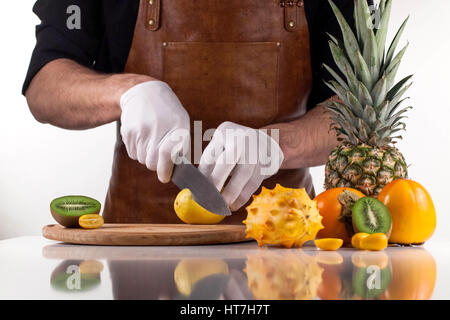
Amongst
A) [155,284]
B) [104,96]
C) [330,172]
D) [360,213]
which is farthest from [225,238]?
[104,96]

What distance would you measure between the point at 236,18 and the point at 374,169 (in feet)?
2.40

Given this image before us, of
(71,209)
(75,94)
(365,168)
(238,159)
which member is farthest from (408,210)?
(75,94)

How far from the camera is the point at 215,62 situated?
183 cm

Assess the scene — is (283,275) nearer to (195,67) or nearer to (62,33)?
(195,67)

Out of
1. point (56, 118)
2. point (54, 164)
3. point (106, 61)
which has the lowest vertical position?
point (54, 164)

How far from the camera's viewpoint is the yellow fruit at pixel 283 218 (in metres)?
1.04

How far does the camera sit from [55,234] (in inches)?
49.2

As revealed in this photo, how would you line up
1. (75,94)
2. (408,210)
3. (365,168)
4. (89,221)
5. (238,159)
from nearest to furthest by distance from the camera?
1. (408,210)
2. (89,221)
3. (365,168)
4. (238,159)
5. (75,94)

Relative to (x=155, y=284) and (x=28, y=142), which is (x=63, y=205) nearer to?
(x=155, y=284)

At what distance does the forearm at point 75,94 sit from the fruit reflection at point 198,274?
0.80m

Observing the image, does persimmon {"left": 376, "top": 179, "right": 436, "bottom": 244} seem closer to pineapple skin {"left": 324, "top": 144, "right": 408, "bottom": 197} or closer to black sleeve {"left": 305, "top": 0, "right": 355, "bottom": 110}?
pineapple skin {"left": 324, "top": 144, "right": 408, "bottom": 197}

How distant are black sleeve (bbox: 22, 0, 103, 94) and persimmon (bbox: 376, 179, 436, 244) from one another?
1.16 meters

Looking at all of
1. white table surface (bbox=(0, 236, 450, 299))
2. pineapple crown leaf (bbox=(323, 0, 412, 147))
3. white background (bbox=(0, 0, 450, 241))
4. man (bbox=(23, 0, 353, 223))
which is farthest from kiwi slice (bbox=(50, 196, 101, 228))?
white background (bbox=(0, 0, 450, 241))

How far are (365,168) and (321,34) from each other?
70cm
